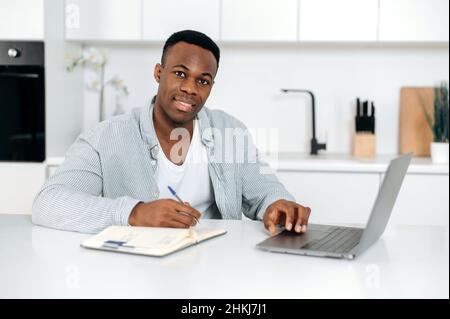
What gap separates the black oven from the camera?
2.95 metres

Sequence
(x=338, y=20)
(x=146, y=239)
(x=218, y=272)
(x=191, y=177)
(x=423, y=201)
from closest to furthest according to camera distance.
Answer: (x=218, y=272)
(x=146, y=239)
(x=191, y=177)
(x=423, y=201)
(x=338, y=20)

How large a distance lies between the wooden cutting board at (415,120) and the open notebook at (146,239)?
2.17m

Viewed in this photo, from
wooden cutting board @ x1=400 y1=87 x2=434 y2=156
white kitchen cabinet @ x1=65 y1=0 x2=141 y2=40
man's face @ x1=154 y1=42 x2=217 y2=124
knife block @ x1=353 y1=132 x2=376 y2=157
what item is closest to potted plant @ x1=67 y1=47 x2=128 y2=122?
white kitchen cabinet @ x1=65 y1=0 x2=141 y2=40

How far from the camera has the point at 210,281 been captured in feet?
3.51

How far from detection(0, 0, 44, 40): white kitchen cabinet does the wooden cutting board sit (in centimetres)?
195

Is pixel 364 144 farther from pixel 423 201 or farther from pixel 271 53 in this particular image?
pixel 271 53

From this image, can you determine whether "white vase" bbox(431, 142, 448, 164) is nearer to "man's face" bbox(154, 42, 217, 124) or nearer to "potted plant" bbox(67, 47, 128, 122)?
"man's face" bbox(154, 42, 217, 124)

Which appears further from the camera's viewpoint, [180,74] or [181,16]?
[181,16]

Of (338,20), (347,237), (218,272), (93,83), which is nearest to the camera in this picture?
(218,272)

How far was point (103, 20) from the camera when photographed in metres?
3.15

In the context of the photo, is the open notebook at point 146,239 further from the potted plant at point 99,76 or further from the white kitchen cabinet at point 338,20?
the potted plant at point 99,76

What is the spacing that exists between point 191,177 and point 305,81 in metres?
1.64

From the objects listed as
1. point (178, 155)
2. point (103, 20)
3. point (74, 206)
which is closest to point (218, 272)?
point (74, 206)
